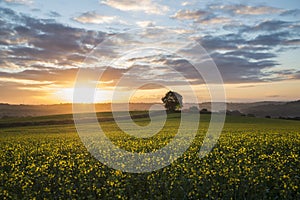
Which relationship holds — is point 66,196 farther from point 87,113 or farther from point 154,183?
point 87,113

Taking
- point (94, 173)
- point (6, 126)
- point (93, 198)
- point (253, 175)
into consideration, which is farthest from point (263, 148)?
point (6, 126)

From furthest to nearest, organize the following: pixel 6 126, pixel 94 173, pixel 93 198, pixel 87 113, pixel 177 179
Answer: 1. pixel 87 113
2. pixel 6 126
3. pixel 94 173
4. pixel 177 179
5. pixel 93 198

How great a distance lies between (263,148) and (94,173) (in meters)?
11.6

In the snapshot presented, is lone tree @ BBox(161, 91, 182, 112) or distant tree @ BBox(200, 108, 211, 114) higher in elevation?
lone tree @ BBox(161, 91, 182, 112)

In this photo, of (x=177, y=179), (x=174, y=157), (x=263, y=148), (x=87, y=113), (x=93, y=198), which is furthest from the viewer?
(x=87, y=113)

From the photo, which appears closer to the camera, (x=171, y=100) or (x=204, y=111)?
(x=204, y=111)

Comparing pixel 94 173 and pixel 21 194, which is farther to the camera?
pixel 94 173

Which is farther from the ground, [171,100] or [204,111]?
[171,100]

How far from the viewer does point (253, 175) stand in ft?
41.2

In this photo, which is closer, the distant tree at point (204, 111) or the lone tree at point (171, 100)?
the distant tree at point (204, 111)

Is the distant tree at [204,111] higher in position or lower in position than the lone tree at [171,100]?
lower

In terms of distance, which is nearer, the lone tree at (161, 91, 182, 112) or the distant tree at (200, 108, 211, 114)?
the distant tree at (200, 108, 211, 114)

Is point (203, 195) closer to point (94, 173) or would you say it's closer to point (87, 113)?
point (94, 173)

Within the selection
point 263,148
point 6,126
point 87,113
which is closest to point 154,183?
point 263,148
